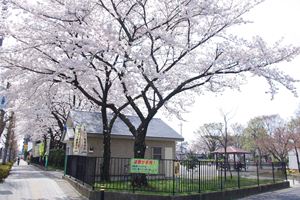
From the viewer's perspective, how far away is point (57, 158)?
34125 mm

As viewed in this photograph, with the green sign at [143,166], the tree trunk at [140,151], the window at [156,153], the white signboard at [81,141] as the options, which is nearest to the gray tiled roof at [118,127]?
the window at [156,153]

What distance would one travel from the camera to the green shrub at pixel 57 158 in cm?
3251

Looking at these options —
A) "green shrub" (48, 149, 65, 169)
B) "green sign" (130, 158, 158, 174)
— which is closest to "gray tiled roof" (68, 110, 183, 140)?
"green sign" (130, 158, 158, 174)

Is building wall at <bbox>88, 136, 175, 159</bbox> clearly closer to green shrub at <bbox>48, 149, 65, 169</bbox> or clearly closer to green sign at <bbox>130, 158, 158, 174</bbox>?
green sign at <bbox>130, 158, 158, 174</bbox>

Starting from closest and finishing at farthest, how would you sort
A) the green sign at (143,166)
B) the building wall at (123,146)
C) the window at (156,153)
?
the green sign at (143,166), the building wall at (123,146), the window at (156,153)

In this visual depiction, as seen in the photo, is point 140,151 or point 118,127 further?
point 118,127

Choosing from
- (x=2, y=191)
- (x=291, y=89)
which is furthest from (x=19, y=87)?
(x=291, y=89)

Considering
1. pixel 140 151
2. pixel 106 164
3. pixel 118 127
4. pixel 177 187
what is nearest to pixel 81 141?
pixel 106 164

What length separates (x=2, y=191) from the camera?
1327 centimetres

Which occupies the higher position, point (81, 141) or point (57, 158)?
point (81, 141)

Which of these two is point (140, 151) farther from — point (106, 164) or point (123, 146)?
point (123, 146)

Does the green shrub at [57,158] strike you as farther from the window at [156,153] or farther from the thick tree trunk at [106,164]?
the thick tree trunk at [106,164]

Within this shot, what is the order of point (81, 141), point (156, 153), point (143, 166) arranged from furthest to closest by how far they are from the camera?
point (156, 153), point (81, 141), point (143, 166)

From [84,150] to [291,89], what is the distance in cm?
1181
